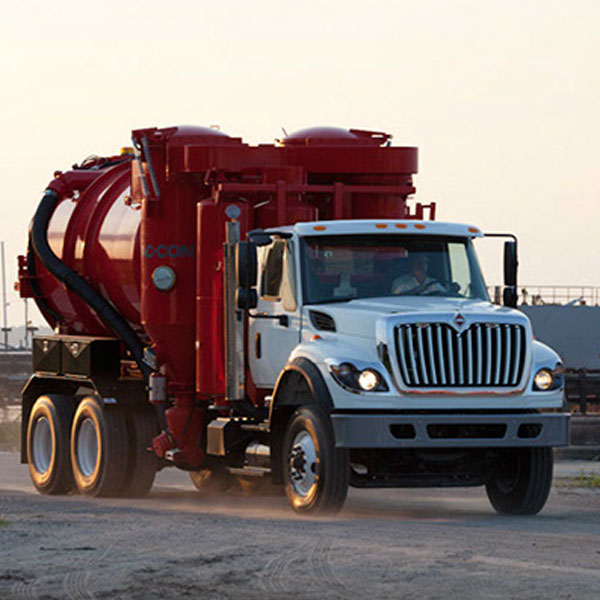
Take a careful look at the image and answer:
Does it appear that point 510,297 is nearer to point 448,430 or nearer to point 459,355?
point 459,355

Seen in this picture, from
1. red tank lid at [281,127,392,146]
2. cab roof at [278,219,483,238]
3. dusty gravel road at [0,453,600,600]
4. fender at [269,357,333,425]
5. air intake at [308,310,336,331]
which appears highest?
red tank lid at [281,127,392,146]

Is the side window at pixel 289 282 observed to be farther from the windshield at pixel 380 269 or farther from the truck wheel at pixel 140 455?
the truck wheel at pixel 140 455

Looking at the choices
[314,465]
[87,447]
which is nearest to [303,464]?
[314,465]

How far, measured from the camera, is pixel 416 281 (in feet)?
53.1

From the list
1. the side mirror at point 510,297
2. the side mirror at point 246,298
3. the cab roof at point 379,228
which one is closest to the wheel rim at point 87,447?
the side mirror at point 246,298

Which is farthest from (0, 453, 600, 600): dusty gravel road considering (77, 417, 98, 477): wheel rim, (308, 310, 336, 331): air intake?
(77, 417, 98, 477): wheel rim

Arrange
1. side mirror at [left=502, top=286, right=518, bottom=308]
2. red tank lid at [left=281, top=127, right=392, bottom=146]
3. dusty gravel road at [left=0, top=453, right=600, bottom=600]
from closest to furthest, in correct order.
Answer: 1. dusty gravel road at [left=0, top=453, right=600, bottom=600]
2. side mirror at [left=502, top=286, right=518, bottom=308]
3. red tank lid at [left=281, top=127, right=392, bottom=146]

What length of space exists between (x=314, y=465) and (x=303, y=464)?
25 cm

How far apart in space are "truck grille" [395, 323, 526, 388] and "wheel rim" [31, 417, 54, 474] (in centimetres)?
727

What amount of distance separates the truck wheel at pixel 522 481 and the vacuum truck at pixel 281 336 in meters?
0.02

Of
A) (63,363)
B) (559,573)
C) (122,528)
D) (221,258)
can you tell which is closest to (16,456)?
(63,363)

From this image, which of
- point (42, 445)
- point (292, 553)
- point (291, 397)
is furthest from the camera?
point (42, 445)

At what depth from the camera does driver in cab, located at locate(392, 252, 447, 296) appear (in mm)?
16062

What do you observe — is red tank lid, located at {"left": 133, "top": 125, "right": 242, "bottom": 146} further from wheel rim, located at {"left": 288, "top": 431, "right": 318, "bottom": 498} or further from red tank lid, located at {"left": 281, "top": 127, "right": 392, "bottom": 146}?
wheel rim, located at {"left": 288, "top": 431, "right": 318, "bottom": 498}
